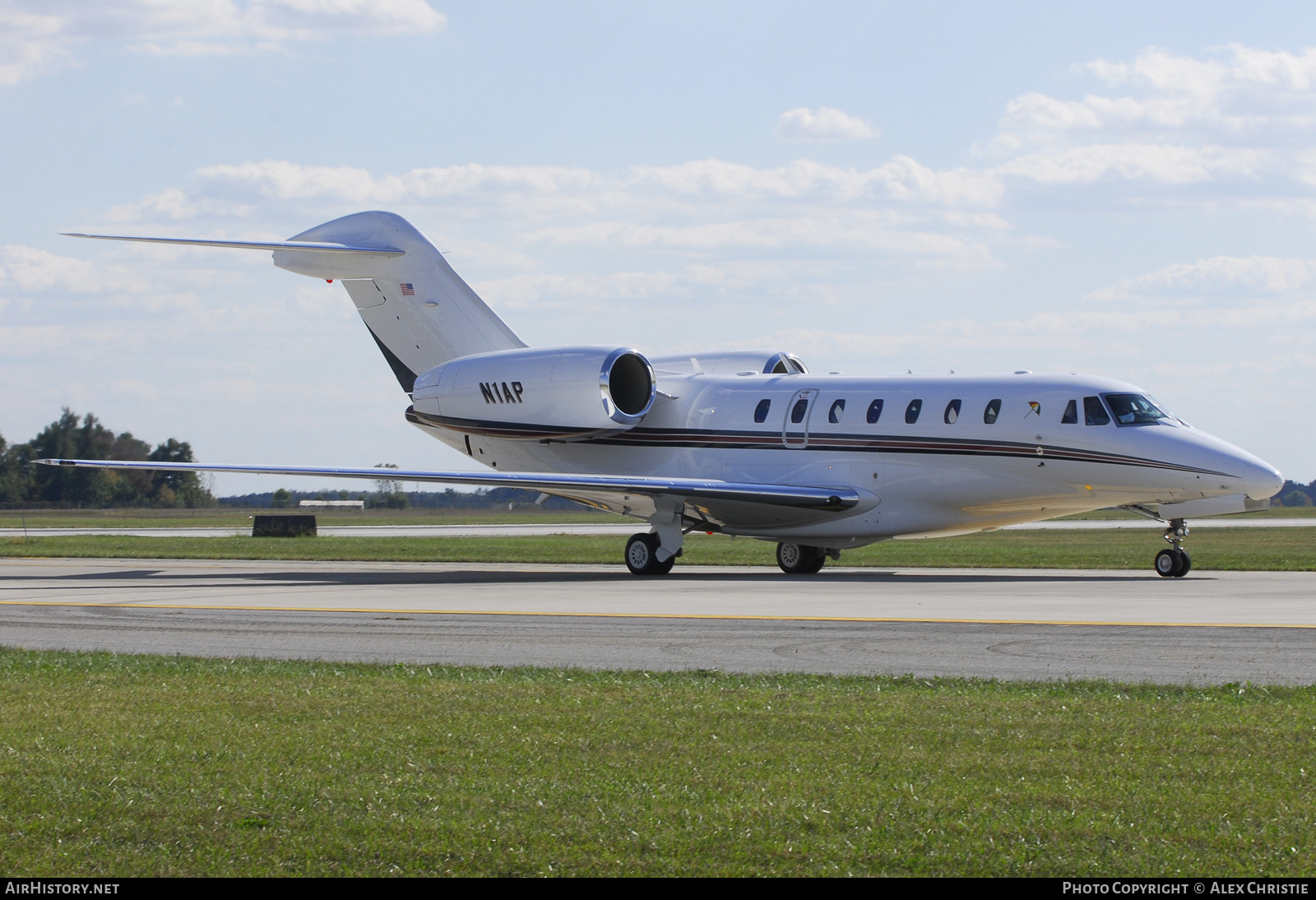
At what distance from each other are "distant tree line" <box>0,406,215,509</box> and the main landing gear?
84648 millimetres

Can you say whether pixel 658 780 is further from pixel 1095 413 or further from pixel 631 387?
pixel 631 387

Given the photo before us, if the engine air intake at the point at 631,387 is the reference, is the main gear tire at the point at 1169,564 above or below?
below

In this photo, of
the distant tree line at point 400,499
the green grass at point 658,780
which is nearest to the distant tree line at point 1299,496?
the distant tree line at point 400,499

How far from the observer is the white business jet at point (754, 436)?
22.8 m

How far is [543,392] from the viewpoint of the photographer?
27844 millimetres

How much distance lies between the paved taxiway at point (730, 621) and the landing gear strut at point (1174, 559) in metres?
0.78

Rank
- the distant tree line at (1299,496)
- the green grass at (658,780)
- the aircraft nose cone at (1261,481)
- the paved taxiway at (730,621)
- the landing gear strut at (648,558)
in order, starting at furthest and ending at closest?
the distant tree line at (1299,496), the landing gear strut at (648,558), the aircraft nose cone at (1261,481), the paved taxiway at (730,621), the green grass at (658,780)

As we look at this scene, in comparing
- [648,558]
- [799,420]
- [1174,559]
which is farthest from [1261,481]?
[648,558]

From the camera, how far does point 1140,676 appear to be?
10602 millimetres

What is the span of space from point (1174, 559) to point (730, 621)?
10876 mm

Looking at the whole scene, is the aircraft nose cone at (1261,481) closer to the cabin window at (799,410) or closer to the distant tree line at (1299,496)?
the cabin window at (799,410)

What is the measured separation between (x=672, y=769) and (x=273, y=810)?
2.03 metres

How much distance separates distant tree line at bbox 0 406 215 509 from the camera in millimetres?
104125

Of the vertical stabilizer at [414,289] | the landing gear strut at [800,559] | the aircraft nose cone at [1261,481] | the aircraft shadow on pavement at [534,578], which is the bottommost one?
the aircraft shadow on pavement at [534,578]
